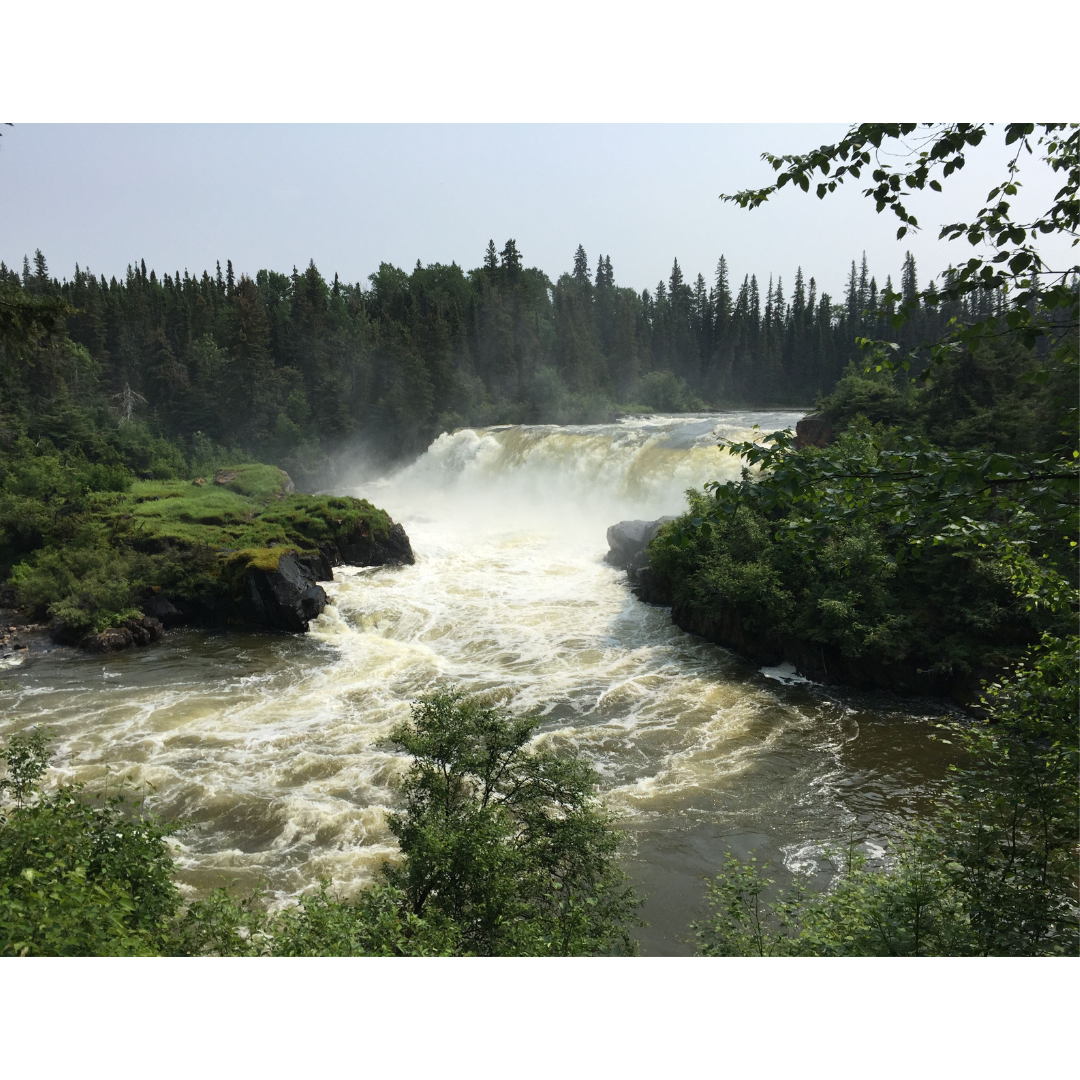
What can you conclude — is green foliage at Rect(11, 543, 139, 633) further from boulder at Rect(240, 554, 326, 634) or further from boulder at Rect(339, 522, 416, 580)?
boulder at Rect(339, 522, 416, 580)

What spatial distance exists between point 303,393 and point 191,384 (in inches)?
210

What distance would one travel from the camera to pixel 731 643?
12711 mm

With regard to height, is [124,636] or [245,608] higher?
[245,608]

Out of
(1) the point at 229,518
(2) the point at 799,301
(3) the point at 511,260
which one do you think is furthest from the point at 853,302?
(1) the point at 229,518

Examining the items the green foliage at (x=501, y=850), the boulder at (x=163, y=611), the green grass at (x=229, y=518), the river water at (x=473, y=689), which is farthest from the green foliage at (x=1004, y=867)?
the green grass at (x=229, y=518)

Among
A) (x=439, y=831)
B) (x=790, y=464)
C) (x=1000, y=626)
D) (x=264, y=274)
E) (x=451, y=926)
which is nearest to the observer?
(x=790, y=464)

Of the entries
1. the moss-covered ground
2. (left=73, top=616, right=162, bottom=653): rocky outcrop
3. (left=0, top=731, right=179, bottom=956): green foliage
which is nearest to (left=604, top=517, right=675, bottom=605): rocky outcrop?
the moss-covered ground

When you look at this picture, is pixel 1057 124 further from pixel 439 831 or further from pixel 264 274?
pixel 264 274

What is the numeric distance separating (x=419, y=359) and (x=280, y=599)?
22.6 m

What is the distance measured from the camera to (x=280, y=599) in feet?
47.1

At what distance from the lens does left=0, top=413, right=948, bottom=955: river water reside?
7.29m

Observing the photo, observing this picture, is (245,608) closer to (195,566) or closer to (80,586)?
(195,566)

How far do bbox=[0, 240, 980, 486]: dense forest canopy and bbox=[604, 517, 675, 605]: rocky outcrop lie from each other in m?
17.7

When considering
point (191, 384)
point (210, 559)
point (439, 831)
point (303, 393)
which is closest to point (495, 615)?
point (210, 559)
